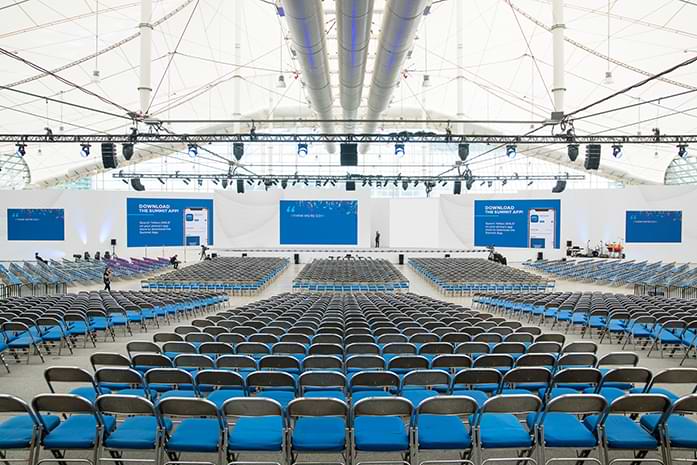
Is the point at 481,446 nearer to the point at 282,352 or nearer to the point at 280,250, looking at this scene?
the point at 282,352

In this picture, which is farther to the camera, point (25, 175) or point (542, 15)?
point (25, 175)

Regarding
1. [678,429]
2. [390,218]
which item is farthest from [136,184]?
[678,429]

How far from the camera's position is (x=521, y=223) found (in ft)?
104

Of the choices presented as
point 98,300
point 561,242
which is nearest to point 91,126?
point 98,300

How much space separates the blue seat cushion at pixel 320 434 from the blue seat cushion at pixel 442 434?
2.04 ft

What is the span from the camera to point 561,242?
31.0 meters

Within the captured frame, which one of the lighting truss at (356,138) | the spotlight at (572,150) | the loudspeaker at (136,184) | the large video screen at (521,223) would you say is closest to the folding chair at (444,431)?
the lighting truss at (356,138)

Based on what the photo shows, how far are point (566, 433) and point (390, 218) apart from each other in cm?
3207

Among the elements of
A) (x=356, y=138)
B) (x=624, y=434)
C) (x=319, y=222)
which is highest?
(x=356, y=138)

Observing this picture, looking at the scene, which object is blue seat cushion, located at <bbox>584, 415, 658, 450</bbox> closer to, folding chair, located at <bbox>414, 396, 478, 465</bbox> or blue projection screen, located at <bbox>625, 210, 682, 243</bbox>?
folding chair, located at <bbox>414, 396, 478, 465</bbox>

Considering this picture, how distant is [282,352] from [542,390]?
3.00 metres

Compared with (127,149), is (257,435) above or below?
below

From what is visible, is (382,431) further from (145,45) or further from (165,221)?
(165,221)

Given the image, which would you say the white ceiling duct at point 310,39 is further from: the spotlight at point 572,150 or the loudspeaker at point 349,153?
the spotlight at point 572,150
